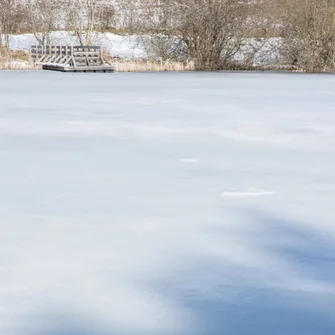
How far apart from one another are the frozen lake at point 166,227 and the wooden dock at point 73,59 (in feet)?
34.6

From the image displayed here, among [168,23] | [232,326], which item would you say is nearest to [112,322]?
[232,326]

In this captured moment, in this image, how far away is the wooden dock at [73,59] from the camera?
Result: 57.8 ft

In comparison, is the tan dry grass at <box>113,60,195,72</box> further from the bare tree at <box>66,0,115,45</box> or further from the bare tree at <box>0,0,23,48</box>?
the bare tree at <box>0,0,23,48</box>

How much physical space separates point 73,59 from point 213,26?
492 cm

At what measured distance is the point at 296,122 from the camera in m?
7.36

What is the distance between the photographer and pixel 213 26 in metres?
20.9

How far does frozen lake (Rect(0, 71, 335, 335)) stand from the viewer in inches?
87.4

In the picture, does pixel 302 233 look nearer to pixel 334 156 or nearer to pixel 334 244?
pixel 334 244

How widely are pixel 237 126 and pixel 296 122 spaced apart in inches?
28.5

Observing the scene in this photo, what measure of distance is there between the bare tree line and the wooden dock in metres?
2.90

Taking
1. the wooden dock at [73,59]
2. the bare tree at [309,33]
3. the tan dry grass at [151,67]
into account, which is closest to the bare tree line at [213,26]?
the bare tree at [309,33]

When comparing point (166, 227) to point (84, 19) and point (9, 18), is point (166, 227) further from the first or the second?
point (84, 19)

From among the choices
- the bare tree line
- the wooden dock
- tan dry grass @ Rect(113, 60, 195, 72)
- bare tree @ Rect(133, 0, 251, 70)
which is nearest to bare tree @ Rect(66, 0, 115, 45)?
the bare tree line

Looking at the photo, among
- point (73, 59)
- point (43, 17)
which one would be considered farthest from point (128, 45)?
point (73, 59)
